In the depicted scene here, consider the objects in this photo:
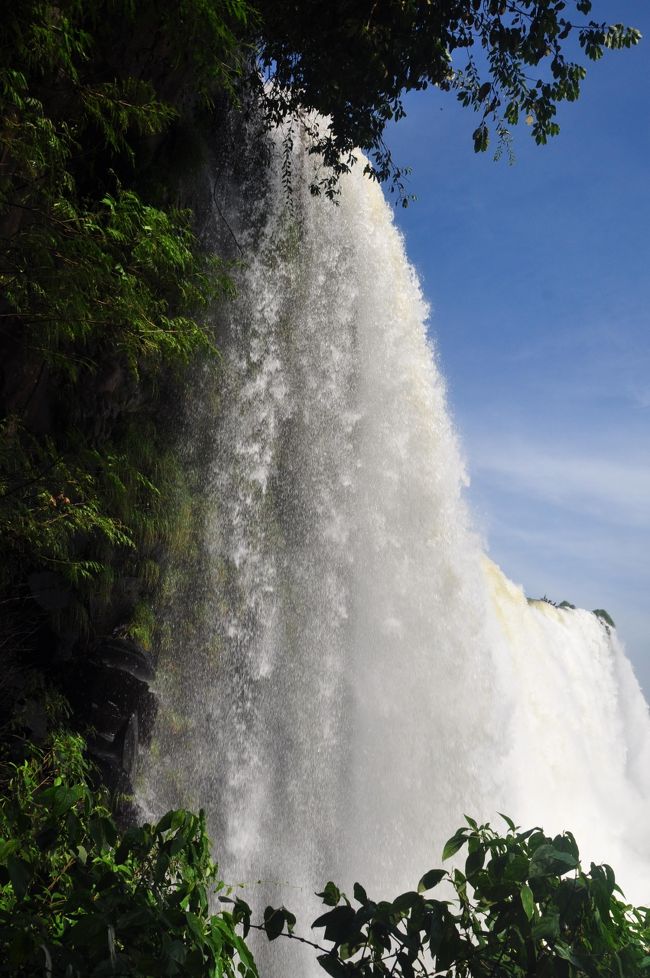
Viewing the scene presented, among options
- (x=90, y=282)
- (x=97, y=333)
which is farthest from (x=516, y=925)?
(x=97, y=333)

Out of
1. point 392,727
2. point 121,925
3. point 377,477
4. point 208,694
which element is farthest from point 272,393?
point 121,925

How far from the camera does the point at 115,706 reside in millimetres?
7891

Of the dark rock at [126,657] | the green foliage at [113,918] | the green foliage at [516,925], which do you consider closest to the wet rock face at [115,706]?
the dark rock at [126,657]

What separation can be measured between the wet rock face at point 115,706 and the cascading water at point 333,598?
458mm

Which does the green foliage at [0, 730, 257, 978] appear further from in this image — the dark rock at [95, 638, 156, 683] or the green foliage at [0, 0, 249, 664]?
the dark rock at [95, 638, 156, 683]

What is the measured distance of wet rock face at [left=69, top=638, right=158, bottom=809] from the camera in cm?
771

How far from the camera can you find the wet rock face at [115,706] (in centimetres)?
771

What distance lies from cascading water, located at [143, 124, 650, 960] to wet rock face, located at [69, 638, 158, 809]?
458mm

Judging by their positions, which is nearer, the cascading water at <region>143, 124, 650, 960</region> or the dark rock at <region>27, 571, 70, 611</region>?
the dark rock at <region>27, 571, 70, 611</region>

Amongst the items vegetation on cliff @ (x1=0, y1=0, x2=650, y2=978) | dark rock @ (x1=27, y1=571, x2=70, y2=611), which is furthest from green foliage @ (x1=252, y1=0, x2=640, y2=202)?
dark rock @ (x1=27, y1=571, x2=70, y2=611)

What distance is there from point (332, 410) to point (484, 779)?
550 centimetres

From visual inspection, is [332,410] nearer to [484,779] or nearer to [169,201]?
[169,201]

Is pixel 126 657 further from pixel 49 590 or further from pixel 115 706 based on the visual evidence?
pixel 49 590

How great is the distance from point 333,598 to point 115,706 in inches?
131
